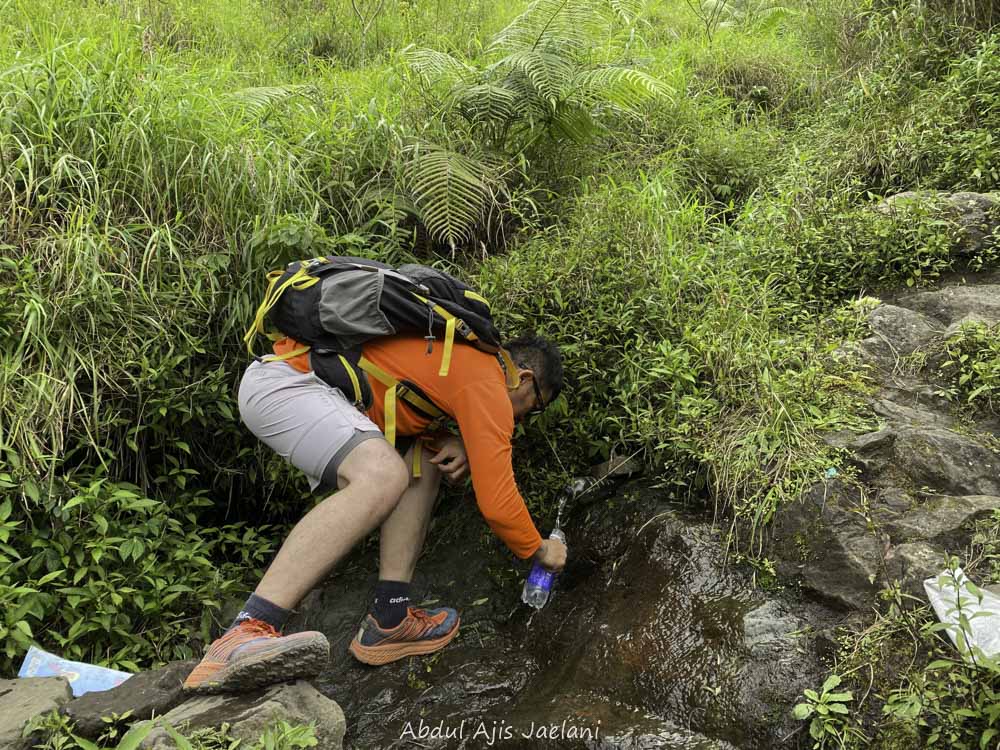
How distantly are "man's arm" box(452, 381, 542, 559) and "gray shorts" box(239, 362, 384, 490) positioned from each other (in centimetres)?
35

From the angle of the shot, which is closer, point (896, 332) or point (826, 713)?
point (826, 713)

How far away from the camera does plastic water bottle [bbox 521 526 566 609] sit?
330 centimetres

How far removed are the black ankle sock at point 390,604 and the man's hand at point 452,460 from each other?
486 millimetres

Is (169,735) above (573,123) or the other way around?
the other way around

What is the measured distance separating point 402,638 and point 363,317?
4.31 feet

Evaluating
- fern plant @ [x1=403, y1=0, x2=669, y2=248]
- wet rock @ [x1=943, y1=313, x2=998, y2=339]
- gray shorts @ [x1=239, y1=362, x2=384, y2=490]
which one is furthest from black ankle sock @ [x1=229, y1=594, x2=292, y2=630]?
wet rock @ [x1=943, y1=313, x2=998, y2=339]

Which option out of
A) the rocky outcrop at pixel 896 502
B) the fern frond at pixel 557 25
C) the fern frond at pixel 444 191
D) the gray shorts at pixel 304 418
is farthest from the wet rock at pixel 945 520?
the fern frond at pixel 557 25

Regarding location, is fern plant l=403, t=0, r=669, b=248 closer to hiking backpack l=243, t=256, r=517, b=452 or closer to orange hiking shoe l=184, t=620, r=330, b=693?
hiking backpack l=243, t=256, r=517, b=452

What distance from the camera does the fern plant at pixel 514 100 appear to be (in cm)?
447

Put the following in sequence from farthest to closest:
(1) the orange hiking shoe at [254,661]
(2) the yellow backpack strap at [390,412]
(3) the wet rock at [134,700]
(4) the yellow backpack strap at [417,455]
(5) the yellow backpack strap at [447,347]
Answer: (4) the yellow backpack strap at [417,455]
(2) the yellow backpack strap at [390,412]
(5) the yellow backpack strap at [447,347]
(3) the wet rock at [134,700]
(1) the orange hiking shoe at [254,661]

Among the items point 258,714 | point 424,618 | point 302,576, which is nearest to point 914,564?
point 424,618

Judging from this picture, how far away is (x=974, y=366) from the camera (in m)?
3.54

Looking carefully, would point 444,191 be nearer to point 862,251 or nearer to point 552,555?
point 552,555

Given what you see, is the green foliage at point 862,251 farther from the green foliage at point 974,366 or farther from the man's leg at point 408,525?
the man's leg at point 408,525
